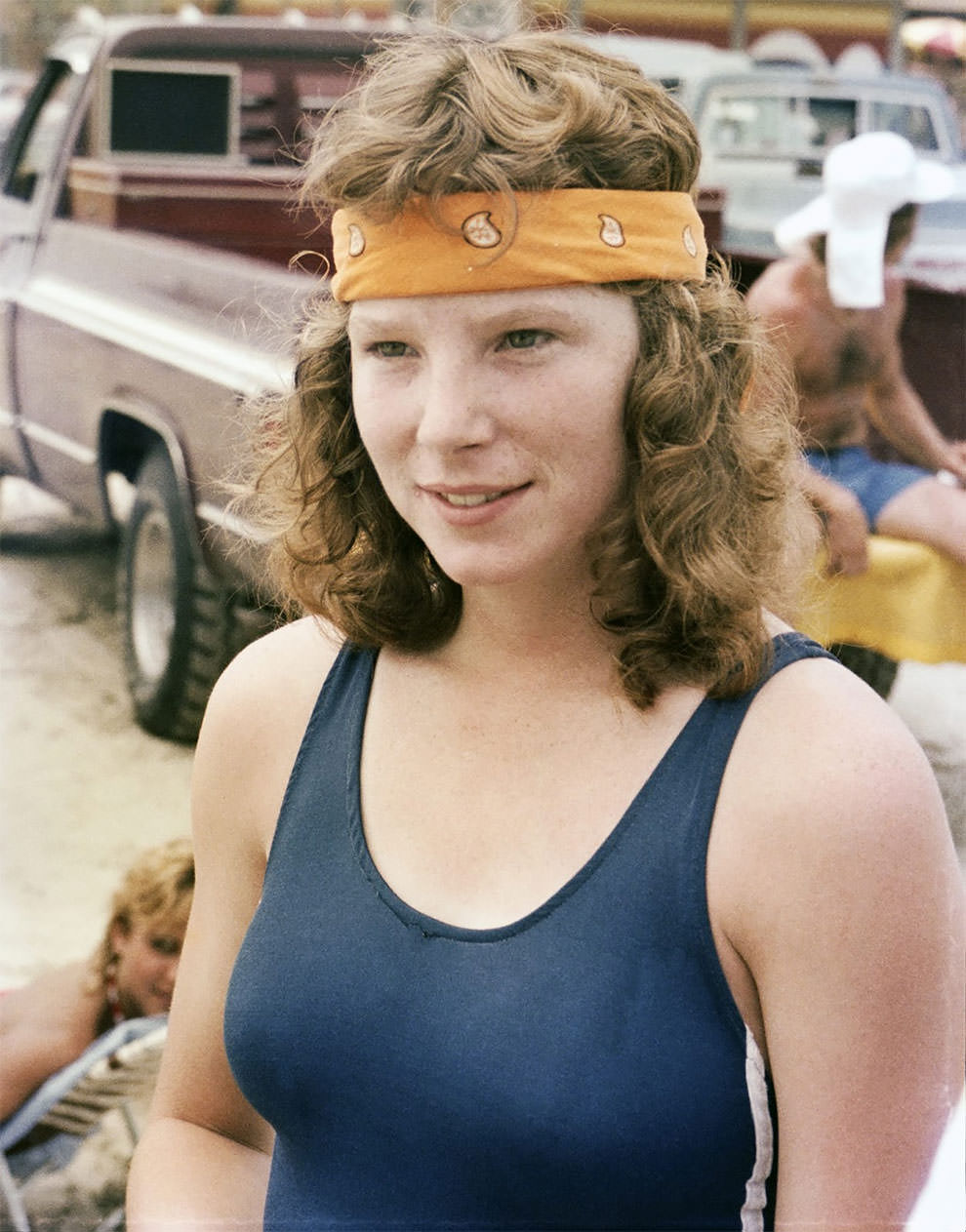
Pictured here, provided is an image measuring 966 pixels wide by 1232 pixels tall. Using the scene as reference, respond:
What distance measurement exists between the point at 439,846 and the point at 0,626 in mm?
1493

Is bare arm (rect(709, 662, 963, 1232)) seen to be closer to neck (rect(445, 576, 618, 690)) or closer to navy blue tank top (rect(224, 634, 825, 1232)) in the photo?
navy blue tank top (rect(224, 634, 825, 1232))

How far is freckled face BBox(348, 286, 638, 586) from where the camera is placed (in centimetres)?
101

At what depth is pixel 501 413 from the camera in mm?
1009

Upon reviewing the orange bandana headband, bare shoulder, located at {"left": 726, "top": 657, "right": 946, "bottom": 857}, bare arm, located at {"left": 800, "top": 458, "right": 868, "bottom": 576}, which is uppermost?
the orange bandana headband

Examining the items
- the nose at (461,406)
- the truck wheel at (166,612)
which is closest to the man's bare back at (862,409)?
the truck wheel at (166,612)

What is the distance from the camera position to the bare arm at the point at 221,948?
1.23m

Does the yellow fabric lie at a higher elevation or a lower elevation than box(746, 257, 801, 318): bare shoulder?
lower

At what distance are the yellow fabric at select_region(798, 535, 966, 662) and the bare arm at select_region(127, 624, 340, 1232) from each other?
1226mm

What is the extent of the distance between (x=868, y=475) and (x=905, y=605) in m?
0.23

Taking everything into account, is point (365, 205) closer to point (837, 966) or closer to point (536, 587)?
point (536, 587)

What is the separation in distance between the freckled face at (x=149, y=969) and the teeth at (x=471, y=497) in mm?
1459

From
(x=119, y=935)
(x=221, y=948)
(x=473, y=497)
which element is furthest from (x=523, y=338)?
(x=119, y=935)

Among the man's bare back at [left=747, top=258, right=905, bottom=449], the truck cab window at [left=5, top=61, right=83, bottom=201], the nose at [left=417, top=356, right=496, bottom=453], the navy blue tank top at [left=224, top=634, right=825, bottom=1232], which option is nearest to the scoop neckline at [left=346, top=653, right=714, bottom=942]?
the navy blue tank top at [left=224, top=634, right=825, bottom=1232]

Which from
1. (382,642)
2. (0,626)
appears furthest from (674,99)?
(0,626)
